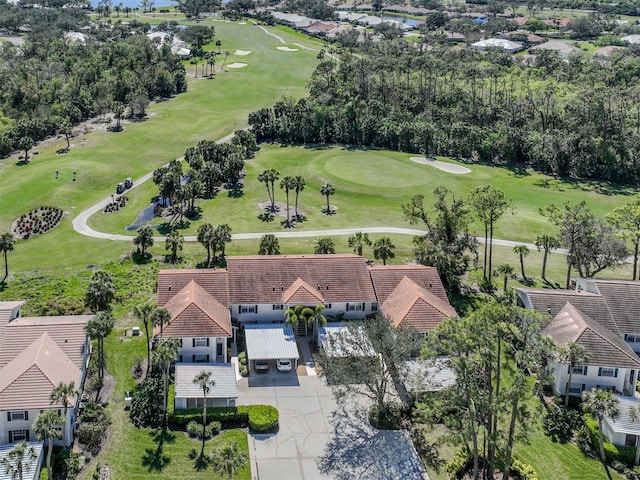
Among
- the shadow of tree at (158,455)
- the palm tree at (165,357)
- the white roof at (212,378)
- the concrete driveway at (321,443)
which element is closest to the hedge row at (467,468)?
the concrete driveway at (321,443)

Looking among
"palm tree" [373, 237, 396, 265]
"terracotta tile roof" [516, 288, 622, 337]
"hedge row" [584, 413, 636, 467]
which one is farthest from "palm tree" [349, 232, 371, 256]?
"hedge row" [584, 413, 636, 467]

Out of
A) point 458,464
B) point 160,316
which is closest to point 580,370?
point 458,464

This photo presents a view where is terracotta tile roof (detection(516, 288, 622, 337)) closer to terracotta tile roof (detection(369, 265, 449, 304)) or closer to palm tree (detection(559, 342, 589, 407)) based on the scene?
palm tree (detection(559, 342, 589, 407))

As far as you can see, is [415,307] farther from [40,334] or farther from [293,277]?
[40,334]

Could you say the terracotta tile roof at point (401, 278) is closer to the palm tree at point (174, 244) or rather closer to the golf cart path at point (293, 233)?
the golf cart path at point (293, 233)

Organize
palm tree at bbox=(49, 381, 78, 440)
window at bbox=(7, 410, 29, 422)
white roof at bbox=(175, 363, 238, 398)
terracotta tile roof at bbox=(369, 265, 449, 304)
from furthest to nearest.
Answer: terracotta tile roof at bbox=(369, 265, 449, 304) → white roof at bbox=(175, 363, 238, 398) → window at bbox=(7, 410, 29, 422) → palm tree at bbox=(49, 381, 78, 440)

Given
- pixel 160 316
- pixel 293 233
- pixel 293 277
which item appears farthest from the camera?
pixel 293 233
